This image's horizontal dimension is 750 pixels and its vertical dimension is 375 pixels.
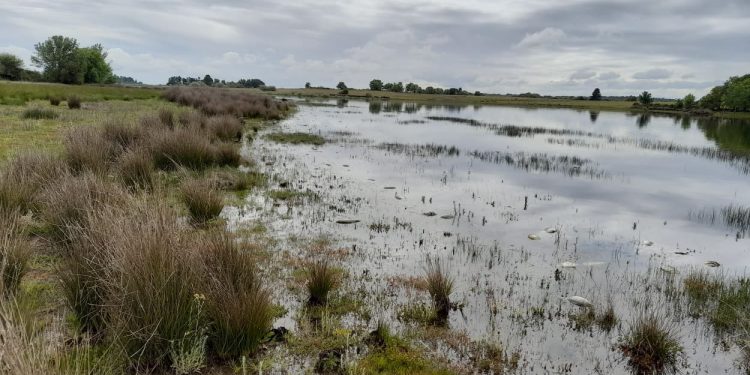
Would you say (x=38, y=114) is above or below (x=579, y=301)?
above

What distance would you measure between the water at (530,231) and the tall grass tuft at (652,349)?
0.66ft

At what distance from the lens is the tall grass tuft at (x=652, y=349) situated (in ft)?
18.0

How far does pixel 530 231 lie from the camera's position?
11.0 metres

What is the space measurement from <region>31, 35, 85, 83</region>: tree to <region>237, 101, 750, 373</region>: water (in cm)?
9390

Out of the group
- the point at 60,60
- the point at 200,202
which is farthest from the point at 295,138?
the point at 60,60

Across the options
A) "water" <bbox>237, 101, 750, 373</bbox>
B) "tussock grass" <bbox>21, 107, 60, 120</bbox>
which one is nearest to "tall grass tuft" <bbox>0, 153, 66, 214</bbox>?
"water" <bbox>237, 101, 750, 373</bbox>

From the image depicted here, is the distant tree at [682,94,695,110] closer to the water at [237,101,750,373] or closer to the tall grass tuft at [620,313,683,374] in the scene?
the water at [237,101,750,373]

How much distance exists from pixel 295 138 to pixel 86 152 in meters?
15.5

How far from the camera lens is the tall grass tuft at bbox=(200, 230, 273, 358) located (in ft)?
15.4

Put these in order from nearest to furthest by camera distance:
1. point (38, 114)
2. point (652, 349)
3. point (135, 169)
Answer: point (652, 349) → point (135, 169) → point (38, 114)

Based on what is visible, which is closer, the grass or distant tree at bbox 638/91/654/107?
the grass

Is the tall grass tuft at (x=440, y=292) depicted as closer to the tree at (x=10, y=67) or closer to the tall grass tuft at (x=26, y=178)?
the tall grass tuft at (x=26, y=178)

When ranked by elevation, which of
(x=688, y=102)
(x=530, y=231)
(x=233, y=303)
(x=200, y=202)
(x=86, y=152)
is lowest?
(x=530, y=231)

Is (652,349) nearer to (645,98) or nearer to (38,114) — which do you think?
(38,114)
